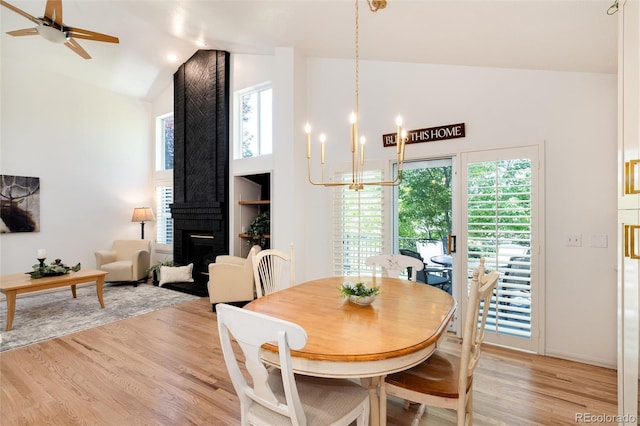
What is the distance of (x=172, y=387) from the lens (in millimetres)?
2406

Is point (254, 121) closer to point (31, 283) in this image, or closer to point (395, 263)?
point (395, 263)

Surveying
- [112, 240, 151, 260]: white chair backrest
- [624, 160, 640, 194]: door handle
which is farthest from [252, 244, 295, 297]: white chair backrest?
[112, 240, 151, 260]: white chair backrest

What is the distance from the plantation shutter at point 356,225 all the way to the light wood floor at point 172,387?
164 centimetres

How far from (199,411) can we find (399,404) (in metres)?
1.40

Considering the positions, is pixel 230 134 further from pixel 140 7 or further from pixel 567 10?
pixel 567 10

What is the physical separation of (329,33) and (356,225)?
227 cm

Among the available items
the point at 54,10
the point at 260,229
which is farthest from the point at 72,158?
the point at 260,229

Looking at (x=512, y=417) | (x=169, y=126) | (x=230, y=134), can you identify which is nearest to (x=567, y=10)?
(x=512, y=417)

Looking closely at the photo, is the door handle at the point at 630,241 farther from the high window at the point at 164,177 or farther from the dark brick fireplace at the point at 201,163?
the high window at the point at 164,177

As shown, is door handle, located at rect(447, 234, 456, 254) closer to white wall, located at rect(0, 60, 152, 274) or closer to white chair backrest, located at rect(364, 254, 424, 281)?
white chair backrest, located at rect(364, 254, 424, 281)

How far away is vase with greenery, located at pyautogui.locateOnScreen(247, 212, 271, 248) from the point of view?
502 cm

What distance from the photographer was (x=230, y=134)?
5.30m

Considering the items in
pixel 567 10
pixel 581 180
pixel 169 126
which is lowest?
pixel 581 180

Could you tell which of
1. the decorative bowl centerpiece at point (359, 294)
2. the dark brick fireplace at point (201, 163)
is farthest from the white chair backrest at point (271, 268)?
the dark brick fireplace at point (201, 163)
